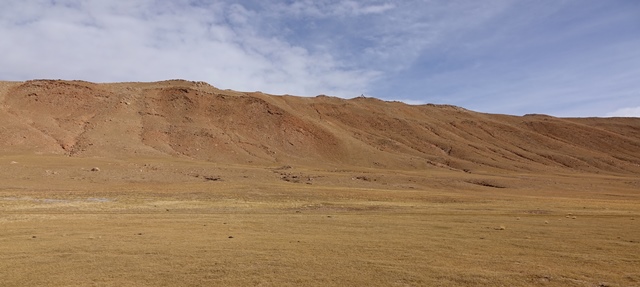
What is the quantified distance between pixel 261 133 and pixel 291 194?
4819 centimetres

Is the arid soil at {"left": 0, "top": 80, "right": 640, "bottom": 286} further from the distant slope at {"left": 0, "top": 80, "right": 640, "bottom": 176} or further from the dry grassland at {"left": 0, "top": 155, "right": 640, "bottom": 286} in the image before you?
the distant slope at {"left": 0, "top": 80, "right": 640, "bottom": 176}

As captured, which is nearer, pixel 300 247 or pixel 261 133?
pixel 300 247

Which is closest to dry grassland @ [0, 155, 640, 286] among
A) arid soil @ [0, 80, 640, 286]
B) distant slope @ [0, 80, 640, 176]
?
arid soil @ [0, 80, 640, 286]

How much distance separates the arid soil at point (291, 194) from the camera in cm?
1123

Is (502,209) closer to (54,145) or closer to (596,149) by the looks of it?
(54,145)

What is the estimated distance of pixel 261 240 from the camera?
15.0m

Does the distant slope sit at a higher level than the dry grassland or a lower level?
higher

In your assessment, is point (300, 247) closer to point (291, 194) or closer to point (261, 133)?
point (291, 194)

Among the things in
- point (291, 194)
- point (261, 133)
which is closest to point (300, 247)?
point (291, 194)

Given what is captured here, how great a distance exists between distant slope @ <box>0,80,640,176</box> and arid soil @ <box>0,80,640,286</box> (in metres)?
0.41

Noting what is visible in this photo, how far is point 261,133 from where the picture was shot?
84.9 meters

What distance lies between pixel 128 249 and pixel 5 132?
64.7 metres

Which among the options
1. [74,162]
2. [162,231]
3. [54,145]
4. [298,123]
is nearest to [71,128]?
[54,145]

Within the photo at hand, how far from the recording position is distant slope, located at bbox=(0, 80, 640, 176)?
235ft
